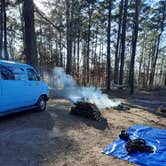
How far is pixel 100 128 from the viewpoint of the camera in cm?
613

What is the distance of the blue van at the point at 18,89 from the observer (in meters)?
5.57

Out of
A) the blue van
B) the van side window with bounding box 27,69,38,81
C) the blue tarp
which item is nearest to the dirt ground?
the blue tarp

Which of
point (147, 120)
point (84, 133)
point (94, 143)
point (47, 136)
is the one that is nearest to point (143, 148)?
point (94, 143)

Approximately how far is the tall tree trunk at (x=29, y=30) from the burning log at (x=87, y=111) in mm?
5543

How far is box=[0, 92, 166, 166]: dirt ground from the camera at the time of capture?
3832 millimetres

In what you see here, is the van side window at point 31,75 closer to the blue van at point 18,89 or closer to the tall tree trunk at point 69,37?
the blue van at point 18,89

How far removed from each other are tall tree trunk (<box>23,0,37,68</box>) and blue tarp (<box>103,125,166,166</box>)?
7.99 metres

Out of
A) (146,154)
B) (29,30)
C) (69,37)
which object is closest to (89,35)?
(69,37)

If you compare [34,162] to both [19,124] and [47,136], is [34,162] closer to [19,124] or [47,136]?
[47,136]

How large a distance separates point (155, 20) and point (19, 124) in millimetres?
22326

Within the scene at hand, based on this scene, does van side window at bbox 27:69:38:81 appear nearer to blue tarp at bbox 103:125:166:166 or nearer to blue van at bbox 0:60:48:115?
blue van at bbox 0:60:48:115

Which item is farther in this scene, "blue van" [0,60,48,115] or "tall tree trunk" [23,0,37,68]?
"tall tree trunk" [23,0,37,68]

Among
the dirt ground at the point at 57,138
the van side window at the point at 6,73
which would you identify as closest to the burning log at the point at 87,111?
the dirt ground at the point at 57,138

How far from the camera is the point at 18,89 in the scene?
6094 millimetres
